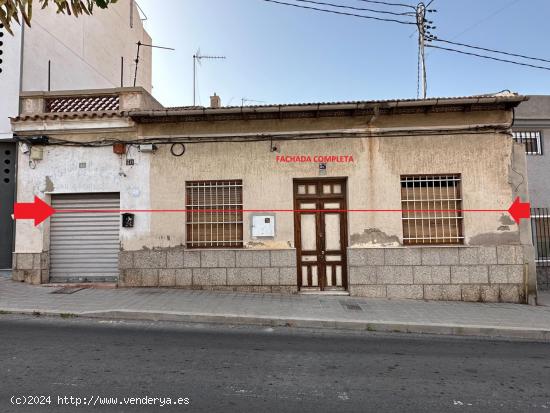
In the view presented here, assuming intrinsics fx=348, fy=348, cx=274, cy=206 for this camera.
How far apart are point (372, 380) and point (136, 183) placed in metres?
6.60

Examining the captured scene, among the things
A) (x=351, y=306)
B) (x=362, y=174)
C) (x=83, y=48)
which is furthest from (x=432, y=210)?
(x=83, y=48)

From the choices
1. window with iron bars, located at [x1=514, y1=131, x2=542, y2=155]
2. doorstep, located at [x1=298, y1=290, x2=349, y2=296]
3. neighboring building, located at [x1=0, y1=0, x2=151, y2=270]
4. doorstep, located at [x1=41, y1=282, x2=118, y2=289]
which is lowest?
doorstep, located at [x1=298, y1=290, x2=349, y2=296]

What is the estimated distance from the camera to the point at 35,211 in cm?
824

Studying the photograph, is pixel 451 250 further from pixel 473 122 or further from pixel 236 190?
pixel 236 190

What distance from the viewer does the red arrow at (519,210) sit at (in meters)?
7.64

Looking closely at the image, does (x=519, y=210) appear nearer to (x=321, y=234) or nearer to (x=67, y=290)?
(x=321, y=234)

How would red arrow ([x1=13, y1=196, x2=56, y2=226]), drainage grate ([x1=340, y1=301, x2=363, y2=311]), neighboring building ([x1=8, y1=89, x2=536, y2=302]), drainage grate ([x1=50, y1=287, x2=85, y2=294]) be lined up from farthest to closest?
red arrow ([x1=13, y1=196, x2=56, y2=226]) < neighboring building ([x1=8, y1=89, x2=536, y2=302]) < drainage grate ([x1=50, y1=287, x2=85, y2=294]) < drainage grate ([x1=340, y1=301, x2=363, y2=311])

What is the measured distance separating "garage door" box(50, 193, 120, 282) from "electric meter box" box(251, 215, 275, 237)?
331 centimetres

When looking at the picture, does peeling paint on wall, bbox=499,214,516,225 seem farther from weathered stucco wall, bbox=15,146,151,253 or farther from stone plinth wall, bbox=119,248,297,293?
weathered stucco wall, bbox=15,146,151,253

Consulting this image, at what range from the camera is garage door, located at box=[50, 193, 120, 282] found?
27.3ft

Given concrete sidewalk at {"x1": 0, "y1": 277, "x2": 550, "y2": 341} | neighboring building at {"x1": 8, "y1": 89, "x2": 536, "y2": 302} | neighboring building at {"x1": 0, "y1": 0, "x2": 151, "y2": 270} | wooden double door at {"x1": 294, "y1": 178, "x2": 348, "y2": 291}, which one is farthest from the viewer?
neighboring building at {"x1": 0, "y1": 0, "x2": 151, "y2": 270}

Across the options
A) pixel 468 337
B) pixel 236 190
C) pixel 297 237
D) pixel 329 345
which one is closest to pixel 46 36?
pixel 236 190

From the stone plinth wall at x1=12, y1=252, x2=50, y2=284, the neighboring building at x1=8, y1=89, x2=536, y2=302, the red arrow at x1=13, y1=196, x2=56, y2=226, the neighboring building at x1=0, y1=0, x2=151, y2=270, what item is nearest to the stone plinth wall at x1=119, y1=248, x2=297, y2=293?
the neighboring building at x1=8, y1=89, x2=536, y2=302

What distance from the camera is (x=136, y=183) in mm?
8125
